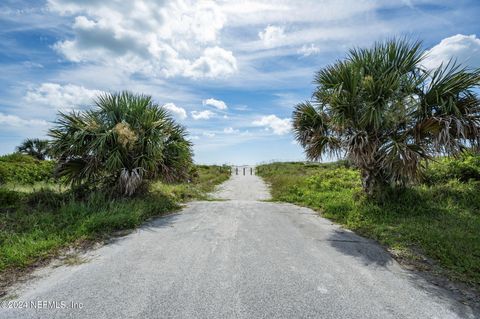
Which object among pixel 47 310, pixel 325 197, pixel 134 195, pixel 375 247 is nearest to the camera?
pixel 47 310

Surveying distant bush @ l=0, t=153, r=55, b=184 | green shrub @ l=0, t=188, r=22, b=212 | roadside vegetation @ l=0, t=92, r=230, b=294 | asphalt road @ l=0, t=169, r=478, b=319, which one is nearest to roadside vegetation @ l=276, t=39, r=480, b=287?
asphalt road @ l=0, t=169, r=478, b=319

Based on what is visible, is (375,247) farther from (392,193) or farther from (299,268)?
(392,193)

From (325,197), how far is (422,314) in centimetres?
614

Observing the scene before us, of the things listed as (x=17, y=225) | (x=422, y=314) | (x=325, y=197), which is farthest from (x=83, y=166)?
(x=422, y=314)

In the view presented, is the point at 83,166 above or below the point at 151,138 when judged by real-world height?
below

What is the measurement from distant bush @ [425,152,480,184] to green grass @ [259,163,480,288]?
1.03 feet

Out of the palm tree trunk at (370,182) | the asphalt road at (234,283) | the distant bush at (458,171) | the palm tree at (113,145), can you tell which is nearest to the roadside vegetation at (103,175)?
the palm tree at (113,145)

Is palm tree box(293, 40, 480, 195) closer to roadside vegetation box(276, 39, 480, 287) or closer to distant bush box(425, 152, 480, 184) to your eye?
roadside vegetation box(276, 39, 480, 287)

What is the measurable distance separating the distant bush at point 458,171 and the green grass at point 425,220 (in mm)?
314

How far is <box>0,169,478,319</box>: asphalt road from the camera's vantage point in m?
2.60

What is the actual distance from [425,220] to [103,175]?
7364 millimetres

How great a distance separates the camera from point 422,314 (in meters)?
2.60

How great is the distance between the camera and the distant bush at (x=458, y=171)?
26.6 feet

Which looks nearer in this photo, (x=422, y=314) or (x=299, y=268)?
(x=422, y=314)
